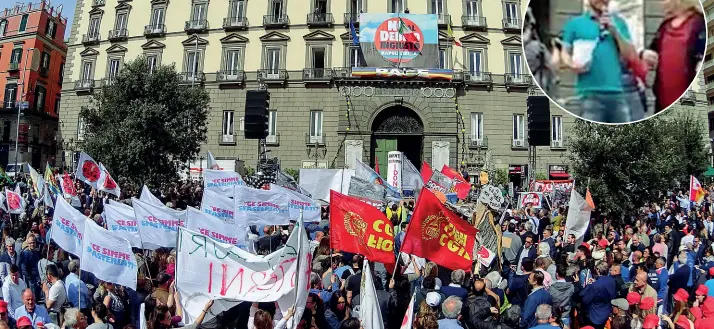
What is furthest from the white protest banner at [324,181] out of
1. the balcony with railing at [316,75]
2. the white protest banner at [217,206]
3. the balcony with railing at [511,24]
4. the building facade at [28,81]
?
the building facade at [28,81]

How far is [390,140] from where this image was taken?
31.9 m

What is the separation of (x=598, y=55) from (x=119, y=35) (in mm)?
35683

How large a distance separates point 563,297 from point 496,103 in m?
27.1

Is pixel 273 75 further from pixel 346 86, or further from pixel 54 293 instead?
pixel 54 293

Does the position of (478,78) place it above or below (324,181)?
above

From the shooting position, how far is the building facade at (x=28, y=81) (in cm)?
4519

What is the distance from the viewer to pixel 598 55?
267 inches

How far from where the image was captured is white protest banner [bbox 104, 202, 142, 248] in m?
8.83

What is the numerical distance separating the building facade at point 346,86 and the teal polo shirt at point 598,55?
948 inches

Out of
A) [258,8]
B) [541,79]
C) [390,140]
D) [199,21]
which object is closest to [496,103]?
[390,140]

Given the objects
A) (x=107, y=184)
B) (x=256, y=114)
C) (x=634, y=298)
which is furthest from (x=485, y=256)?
(x=256, y=114)

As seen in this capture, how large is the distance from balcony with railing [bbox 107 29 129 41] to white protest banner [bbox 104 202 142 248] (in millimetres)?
30260

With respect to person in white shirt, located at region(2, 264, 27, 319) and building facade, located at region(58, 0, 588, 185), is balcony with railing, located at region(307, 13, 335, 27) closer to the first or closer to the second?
building facade, located at region(58, 0, 588, 185)

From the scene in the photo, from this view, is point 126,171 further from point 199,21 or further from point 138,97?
point 199,21
